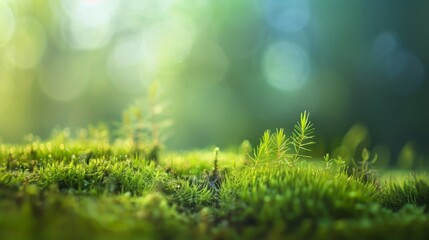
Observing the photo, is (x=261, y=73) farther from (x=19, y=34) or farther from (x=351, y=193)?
(x=351, y=193)

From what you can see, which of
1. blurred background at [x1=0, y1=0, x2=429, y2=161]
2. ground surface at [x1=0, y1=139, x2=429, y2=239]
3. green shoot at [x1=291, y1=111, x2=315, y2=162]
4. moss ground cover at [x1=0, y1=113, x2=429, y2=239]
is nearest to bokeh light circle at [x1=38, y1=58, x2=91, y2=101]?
blurred background at [x1=0, y1=0, x2=429, y2=161]

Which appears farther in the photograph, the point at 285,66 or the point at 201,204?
the point at 285,66

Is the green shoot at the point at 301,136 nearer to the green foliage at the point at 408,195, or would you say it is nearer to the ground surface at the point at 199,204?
the ground surface at the point at 199,204

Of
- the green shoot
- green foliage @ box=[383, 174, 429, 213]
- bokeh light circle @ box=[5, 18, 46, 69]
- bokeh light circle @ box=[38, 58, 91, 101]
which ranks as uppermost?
bokeh light circle @ box=[5, 18, 46, 69]

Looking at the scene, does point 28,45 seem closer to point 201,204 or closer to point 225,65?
point 225,65

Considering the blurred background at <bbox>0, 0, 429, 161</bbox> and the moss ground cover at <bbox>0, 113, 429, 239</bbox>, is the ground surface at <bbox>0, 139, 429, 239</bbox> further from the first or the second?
the blurred background at <bbox>0, 0, 429, 161</bbox>

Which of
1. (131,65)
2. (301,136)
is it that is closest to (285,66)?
(131,65)

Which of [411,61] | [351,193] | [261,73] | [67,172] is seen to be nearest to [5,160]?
[67,172]
